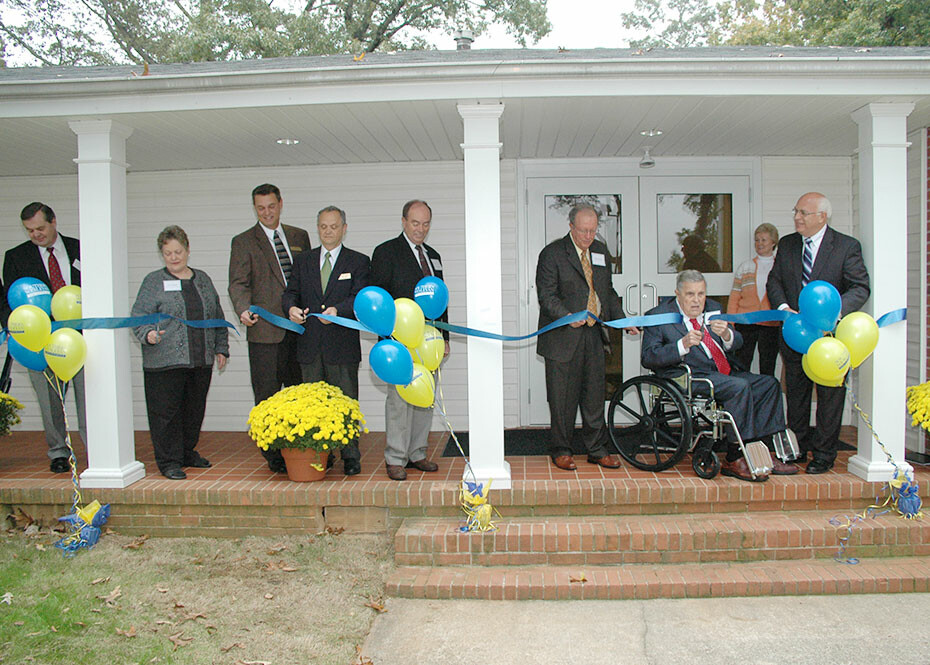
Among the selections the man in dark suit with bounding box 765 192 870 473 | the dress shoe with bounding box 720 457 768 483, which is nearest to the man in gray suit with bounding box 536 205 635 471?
the dress shoe with bounding box 720 457 768 483

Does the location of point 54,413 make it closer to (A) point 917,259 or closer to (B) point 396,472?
(B) point 396,472

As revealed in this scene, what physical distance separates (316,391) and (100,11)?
17.3 meters

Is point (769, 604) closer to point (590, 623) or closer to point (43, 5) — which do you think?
point (590, 623)

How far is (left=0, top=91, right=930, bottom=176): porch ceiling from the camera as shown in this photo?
3.84m

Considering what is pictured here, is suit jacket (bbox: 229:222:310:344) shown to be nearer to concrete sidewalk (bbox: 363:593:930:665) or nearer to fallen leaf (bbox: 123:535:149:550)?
fallen leaf (bbox: 123:535:149:550)

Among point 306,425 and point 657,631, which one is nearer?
point 657,631

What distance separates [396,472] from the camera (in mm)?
3906

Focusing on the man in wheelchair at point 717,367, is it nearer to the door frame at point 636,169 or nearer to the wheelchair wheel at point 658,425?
the wheelchair wheel at point 658,425

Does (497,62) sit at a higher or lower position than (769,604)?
Answer: higher

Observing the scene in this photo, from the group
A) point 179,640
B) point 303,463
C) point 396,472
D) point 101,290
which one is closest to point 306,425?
point 303,463

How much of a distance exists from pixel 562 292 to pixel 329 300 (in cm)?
139

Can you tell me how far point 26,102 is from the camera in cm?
376

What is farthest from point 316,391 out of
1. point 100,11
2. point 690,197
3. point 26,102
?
point 100,11

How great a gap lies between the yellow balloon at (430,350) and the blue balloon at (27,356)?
2.17 metres
